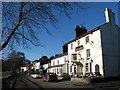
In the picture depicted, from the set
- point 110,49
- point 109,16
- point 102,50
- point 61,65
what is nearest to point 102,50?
point 102,50

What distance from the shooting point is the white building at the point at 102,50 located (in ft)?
114

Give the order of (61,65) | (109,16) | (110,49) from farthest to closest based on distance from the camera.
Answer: (61,65), (109,16), (110,49)

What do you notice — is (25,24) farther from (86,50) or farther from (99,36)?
(86,50)

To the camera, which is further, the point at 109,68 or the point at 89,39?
the point at 89,39

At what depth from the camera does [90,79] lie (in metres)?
30.1

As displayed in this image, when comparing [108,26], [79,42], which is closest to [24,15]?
[108,26]

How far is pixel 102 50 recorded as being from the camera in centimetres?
3456

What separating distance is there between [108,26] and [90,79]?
1136cm

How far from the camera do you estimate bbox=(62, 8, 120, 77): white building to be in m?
34.8

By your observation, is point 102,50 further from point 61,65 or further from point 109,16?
point 61,65

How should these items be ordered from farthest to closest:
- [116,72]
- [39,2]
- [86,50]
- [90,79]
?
[86,50], [116,72], [90,79], [39,2]

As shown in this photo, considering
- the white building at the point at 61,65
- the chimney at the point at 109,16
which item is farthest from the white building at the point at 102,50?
the white building at the point at 61,65

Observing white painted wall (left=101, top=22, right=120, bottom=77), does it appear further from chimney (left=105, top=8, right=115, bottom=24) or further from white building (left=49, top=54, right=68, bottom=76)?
white building (left=49, top=54, right=68, bottom=76)

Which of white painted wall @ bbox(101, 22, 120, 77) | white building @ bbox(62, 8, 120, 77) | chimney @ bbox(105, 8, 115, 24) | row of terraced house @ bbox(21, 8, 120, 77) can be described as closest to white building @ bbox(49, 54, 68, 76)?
row of terraced house @ bbox(21, 8, 120, 77)
